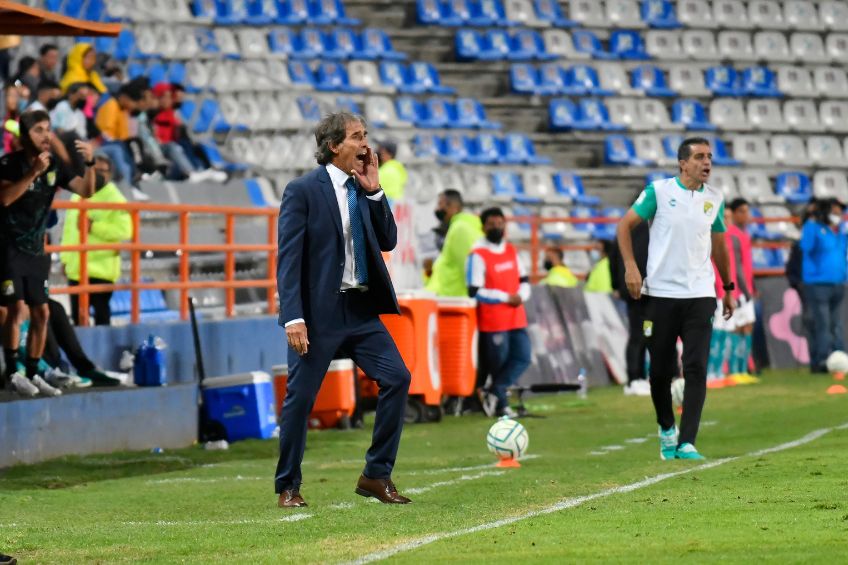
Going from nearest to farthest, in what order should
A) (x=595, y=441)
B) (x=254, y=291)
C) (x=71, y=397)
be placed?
(x=71, y=397) < (x=595, y=441) < (x=254, y=291)

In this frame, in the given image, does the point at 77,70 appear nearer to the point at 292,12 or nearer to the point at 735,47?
the point at 292,12

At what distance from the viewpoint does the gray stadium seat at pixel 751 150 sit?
33.6 metres

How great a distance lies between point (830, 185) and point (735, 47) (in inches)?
151

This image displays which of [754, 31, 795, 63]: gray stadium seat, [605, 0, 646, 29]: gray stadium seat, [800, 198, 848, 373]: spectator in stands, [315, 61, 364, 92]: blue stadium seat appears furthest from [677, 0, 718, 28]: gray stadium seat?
[800, 198, 848, 373]: spectator in stands

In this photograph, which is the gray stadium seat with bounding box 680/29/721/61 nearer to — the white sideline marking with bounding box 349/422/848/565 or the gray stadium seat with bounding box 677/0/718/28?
the gray stadium seat with bounding box 677/0/718/28

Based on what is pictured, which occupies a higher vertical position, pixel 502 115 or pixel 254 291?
pixel 502 115

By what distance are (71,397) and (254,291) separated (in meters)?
8.27

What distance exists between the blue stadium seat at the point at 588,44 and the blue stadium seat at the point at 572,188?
3.66m

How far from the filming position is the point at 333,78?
30.8m

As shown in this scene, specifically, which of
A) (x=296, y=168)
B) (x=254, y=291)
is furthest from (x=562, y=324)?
(x=296, y=168)

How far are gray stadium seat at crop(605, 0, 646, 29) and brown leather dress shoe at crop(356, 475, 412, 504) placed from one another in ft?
87.6

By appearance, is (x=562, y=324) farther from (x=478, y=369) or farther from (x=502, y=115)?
(x=502, y=115)

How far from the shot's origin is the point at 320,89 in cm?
2997

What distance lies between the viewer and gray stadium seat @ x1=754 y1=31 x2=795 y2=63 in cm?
3550
